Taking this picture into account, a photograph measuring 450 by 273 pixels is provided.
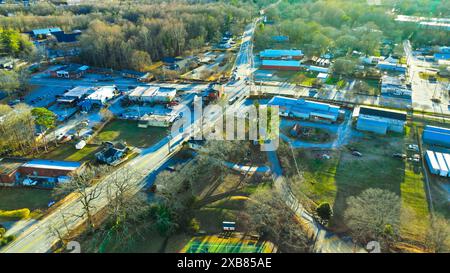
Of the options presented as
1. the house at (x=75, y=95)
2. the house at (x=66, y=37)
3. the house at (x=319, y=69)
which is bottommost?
the house at (x=75, y=95)

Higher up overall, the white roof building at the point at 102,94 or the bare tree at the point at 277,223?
the white roof building at the point at 102,94

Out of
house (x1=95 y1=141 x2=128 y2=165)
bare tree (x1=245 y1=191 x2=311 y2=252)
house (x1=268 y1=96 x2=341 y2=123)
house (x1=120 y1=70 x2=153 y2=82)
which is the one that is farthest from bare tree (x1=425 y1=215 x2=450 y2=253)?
house (x1=120 y1=70 x2=153 y2=82)

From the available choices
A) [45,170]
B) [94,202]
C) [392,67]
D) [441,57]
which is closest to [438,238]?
[94,202]

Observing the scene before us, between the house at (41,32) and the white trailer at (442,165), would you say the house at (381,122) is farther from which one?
the house at (41,32)

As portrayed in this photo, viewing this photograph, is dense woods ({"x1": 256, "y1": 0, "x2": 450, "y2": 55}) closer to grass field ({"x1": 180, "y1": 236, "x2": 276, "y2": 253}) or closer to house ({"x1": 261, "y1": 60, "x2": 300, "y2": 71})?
house ({"x1": 261, "y1": 60, "x2": 300, "y2": 71})

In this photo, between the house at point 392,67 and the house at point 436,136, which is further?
the house at point 392,67

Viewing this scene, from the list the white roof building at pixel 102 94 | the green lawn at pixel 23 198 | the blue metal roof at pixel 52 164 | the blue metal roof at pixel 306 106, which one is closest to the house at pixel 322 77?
the blue metal roof at pixel 306 106
